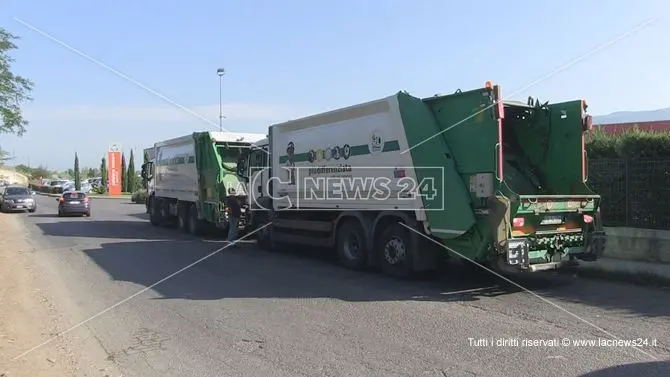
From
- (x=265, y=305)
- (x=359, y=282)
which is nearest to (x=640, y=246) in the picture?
(x=359, y=282)

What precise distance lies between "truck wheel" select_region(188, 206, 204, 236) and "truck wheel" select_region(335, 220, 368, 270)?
795 cm

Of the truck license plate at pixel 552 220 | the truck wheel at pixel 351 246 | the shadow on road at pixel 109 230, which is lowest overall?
the shadow on road at pixel 109 230

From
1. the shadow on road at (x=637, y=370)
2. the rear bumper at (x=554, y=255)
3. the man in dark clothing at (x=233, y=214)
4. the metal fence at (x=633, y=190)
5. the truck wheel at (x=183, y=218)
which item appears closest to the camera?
the shadow on road at (x=637, y=370)

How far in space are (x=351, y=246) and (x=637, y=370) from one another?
271 inches

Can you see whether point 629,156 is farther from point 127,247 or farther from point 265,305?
point 127,247

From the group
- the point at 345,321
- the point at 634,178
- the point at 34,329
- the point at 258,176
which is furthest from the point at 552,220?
the point at 258,176

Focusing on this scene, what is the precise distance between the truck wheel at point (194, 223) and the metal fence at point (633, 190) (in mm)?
11674

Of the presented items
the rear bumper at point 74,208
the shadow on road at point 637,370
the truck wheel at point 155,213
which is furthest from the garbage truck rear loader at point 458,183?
the rear bumper at point 74,208

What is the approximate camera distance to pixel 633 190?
12.4 meters

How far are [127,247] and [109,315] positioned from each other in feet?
26.9

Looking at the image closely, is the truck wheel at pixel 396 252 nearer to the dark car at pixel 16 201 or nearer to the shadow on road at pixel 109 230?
the shadow on road at pixel 109 230

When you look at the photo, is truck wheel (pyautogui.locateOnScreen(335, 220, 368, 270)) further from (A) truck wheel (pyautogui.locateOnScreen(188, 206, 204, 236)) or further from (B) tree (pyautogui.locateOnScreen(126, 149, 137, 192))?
(B) tree (pyautogui.locateOnScreen(126, 149, 137, 192))

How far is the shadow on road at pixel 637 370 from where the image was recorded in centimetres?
501

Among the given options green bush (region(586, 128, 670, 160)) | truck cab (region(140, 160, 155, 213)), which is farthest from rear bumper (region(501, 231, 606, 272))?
truck cab (region(140, 160, 155, 213))
